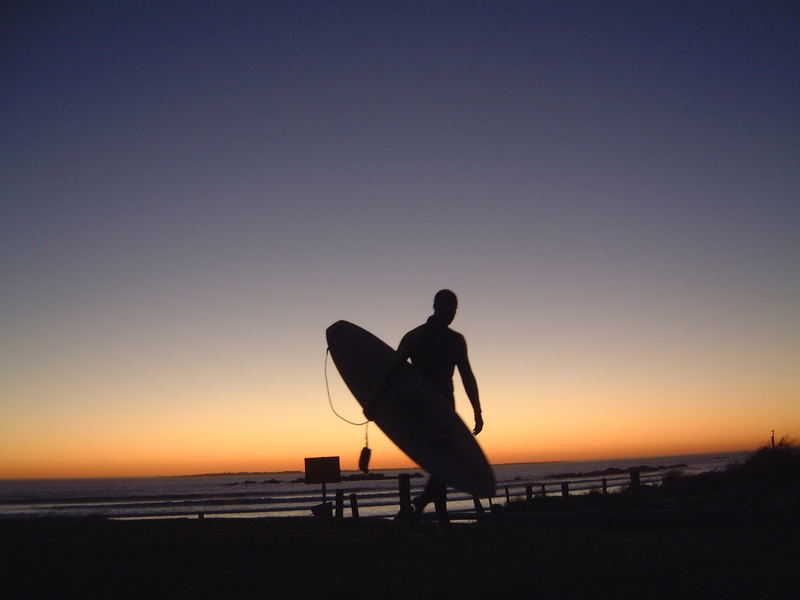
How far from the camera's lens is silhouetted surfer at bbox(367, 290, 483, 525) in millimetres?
5930

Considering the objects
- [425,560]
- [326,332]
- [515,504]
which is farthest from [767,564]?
[515,504]

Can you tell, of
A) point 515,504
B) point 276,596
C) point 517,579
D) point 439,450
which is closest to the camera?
point 276,596

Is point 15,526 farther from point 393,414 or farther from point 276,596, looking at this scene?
point 276,596

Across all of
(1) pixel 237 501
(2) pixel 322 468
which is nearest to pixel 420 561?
(2) pixel 322 468

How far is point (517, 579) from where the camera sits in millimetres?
3369

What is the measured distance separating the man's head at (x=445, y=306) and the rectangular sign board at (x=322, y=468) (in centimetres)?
816

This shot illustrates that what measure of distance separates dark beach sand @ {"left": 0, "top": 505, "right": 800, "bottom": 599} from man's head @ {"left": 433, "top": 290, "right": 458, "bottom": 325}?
1.84 m

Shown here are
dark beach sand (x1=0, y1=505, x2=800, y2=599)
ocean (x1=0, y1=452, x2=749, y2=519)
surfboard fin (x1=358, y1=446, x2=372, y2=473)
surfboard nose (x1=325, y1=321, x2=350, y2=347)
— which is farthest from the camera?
ocean (x1=0, y1=452, x2=749, y2=519)

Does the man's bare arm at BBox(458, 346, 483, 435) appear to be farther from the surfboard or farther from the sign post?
the sign post

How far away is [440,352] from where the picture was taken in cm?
593

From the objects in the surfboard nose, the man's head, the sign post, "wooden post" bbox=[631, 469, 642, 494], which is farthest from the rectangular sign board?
the man's head

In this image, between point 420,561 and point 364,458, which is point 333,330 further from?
point 420,561

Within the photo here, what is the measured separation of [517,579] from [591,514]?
3.81 meters

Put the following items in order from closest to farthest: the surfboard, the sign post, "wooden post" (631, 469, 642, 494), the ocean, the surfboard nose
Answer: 1. the surfboard
2. the surfboard nose
3. the sign post
4. "wooden post" (631, 469, 642, 494)
5. the ocean
